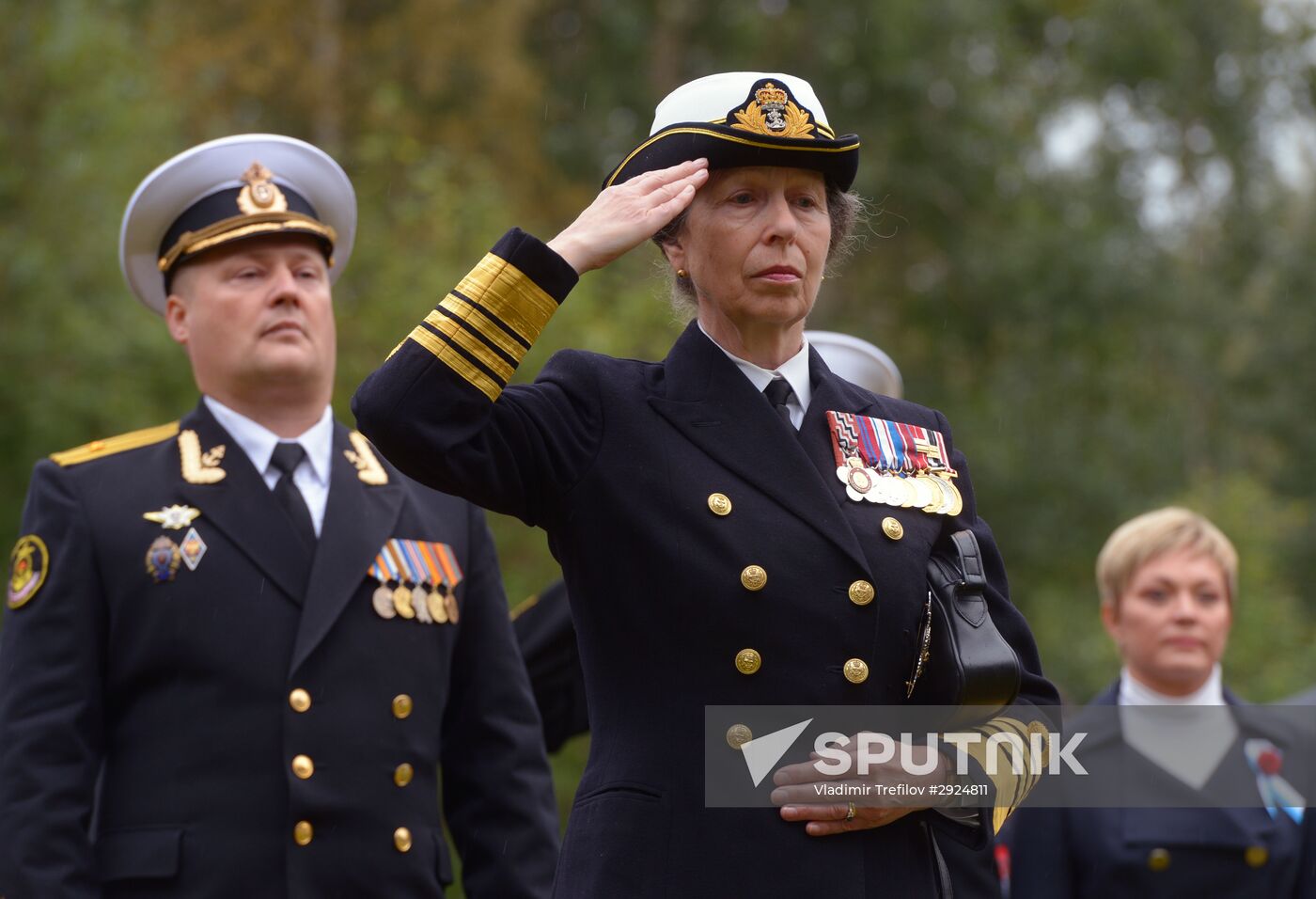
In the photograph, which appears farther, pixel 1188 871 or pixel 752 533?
pixel 1188 871

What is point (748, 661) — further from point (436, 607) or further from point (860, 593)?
point (436, 607)

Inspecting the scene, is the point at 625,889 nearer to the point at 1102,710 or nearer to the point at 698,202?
the point at 698,202

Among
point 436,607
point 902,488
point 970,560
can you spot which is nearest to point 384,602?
point 436,607

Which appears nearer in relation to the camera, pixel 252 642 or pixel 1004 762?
pixel 1004 762

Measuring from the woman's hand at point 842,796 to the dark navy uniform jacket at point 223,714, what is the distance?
4.79 ft

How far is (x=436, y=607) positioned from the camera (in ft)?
15.6

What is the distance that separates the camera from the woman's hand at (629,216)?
3400mm

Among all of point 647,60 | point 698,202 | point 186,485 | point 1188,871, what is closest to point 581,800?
point 698,202

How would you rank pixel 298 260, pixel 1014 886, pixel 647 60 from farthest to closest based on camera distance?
pixel 647 60, pixel 1014 886, pixel 298 260

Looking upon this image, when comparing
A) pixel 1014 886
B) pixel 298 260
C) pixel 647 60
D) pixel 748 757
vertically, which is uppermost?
pixel 647 60

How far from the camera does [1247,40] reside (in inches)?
1078

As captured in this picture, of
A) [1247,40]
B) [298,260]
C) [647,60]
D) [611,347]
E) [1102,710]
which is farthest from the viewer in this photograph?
[1247,40]

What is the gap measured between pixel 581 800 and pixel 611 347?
8894mm

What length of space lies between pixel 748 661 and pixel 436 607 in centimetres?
164
